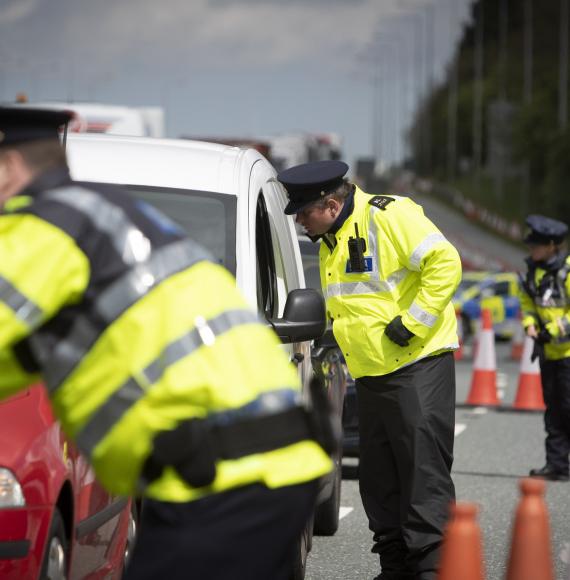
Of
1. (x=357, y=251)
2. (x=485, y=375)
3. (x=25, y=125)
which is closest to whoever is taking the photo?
(x=25, y=125)

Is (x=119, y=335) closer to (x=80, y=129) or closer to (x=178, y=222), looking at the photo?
(x=178, y=222)

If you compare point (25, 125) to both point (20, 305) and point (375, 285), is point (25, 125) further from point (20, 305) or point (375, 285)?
point (375, 285)

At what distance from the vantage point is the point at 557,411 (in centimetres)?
1216

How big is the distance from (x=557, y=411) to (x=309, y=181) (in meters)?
5.65

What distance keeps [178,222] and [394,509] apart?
4.85ft

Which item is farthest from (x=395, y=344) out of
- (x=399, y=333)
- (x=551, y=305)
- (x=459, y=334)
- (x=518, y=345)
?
(x=459, y=334)

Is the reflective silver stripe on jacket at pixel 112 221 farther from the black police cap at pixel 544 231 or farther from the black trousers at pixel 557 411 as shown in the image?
the black trousers at pixel 557 411

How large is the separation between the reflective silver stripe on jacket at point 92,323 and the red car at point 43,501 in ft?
5.90

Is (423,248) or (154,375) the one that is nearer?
(154,375)

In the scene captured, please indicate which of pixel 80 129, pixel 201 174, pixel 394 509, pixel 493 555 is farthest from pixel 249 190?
pixel 80 129

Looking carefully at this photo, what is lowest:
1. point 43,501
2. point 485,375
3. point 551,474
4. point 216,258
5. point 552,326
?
point 485,375

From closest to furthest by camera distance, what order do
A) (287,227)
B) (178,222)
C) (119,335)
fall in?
1. (119,335)
2. (178,222)
3. (287,227)

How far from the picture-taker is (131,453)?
325cm

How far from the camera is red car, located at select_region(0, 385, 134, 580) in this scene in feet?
16.4
